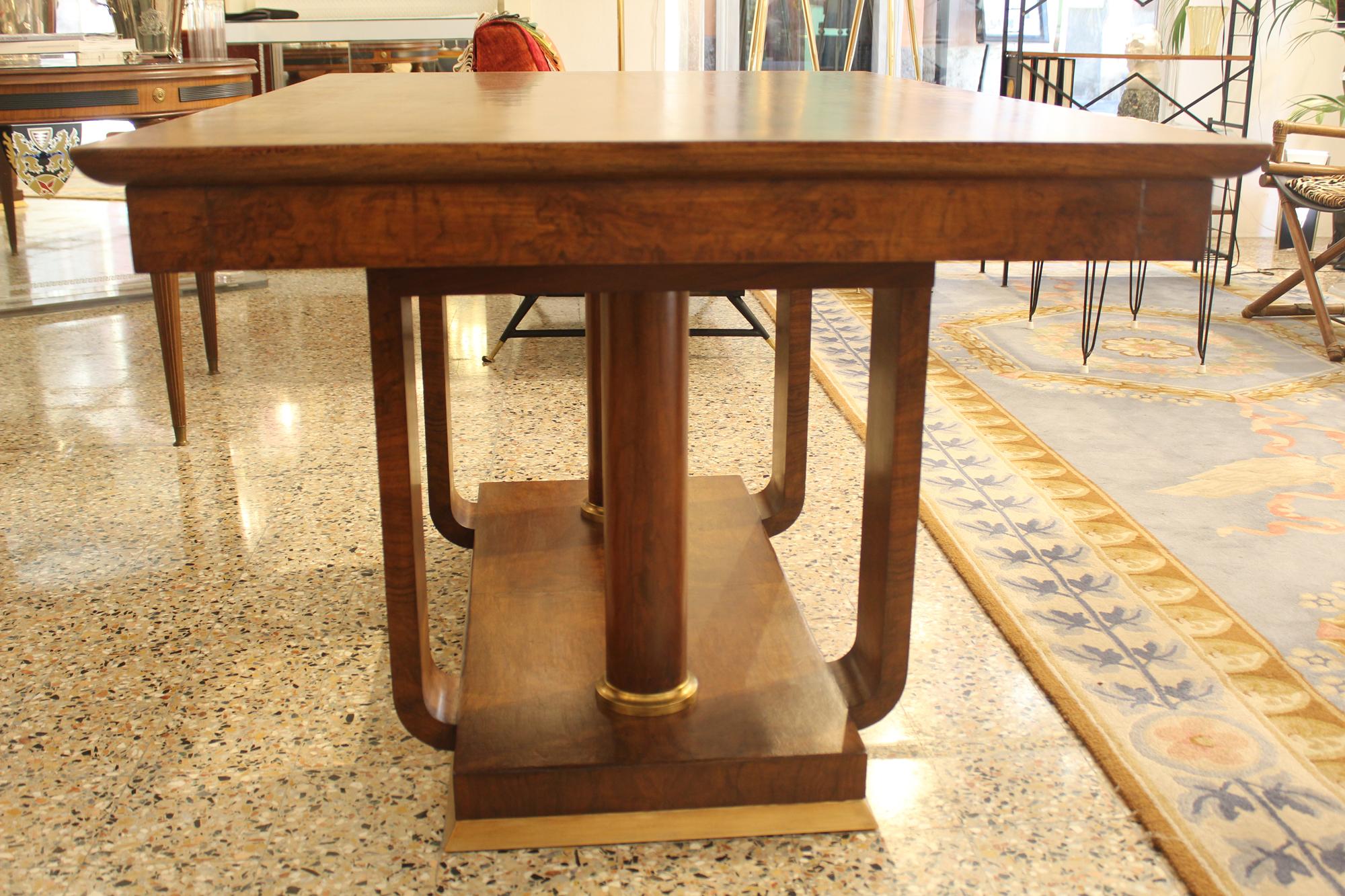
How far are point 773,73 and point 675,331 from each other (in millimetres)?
849

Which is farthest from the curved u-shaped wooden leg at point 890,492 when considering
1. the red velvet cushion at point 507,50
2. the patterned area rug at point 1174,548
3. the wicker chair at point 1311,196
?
→ the wicker chair at point 1311,196

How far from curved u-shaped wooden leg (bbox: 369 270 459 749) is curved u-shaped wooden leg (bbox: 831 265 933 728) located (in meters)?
0.41

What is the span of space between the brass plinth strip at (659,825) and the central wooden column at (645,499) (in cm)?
11

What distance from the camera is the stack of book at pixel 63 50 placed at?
7.98ft

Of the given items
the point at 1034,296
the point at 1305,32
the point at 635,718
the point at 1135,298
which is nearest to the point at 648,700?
the point at 635,718

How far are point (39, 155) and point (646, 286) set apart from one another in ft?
7.52

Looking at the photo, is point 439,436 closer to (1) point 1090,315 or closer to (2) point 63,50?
(2) point 63,50

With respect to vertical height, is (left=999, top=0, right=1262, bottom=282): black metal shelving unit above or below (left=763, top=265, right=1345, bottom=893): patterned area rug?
above

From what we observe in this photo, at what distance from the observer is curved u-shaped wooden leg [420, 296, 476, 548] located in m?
1.51

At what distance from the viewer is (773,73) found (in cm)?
175

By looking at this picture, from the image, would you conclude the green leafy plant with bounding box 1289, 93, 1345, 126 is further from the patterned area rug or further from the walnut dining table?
the walnut dining table

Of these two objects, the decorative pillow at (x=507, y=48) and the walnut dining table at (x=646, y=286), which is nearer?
the walnut dining table at (x=646, y=286)

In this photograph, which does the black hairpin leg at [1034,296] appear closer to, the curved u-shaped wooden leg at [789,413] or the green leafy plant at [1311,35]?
the curved u-shaped wooden leg at [789,413]

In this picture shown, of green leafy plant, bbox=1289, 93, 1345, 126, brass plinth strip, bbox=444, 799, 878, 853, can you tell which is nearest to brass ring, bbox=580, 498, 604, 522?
brass plinth strip, bbox=444, 799, 878, 853
